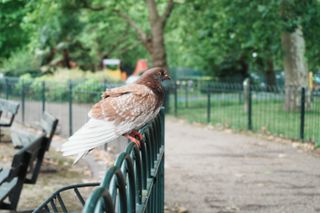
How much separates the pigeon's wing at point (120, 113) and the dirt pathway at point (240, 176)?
325cm

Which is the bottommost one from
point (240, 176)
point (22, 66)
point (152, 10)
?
point (240, 176)

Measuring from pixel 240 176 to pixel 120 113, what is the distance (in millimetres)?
5393

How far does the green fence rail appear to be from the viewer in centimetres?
190

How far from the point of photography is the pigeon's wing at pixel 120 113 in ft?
11.9

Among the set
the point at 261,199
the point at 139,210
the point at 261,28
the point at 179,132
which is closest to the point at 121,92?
the point at 139,210

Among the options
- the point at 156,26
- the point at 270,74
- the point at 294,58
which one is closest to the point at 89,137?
the point at 294,58

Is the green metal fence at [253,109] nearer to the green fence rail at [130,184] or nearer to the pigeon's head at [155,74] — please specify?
the pigeon's head at [155,74]

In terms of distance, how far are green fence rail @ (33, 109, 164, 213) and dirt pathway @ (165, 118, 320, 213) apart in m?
2.53

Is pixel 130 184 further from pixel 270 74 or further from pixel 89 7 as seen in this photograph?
pixel 270 74

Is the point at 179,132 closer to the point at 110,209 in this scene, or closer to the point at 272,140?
the point at 272,140

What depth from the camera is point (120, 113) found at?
12.6 ft

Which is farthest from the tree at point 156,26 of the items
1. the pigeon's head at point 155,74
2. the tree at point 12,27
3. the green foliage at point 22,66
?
the pigeon's head at point 155,74

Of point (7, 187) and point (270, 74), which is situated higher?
point (270, 74)

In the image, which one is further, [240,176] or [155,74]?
[240,176]
